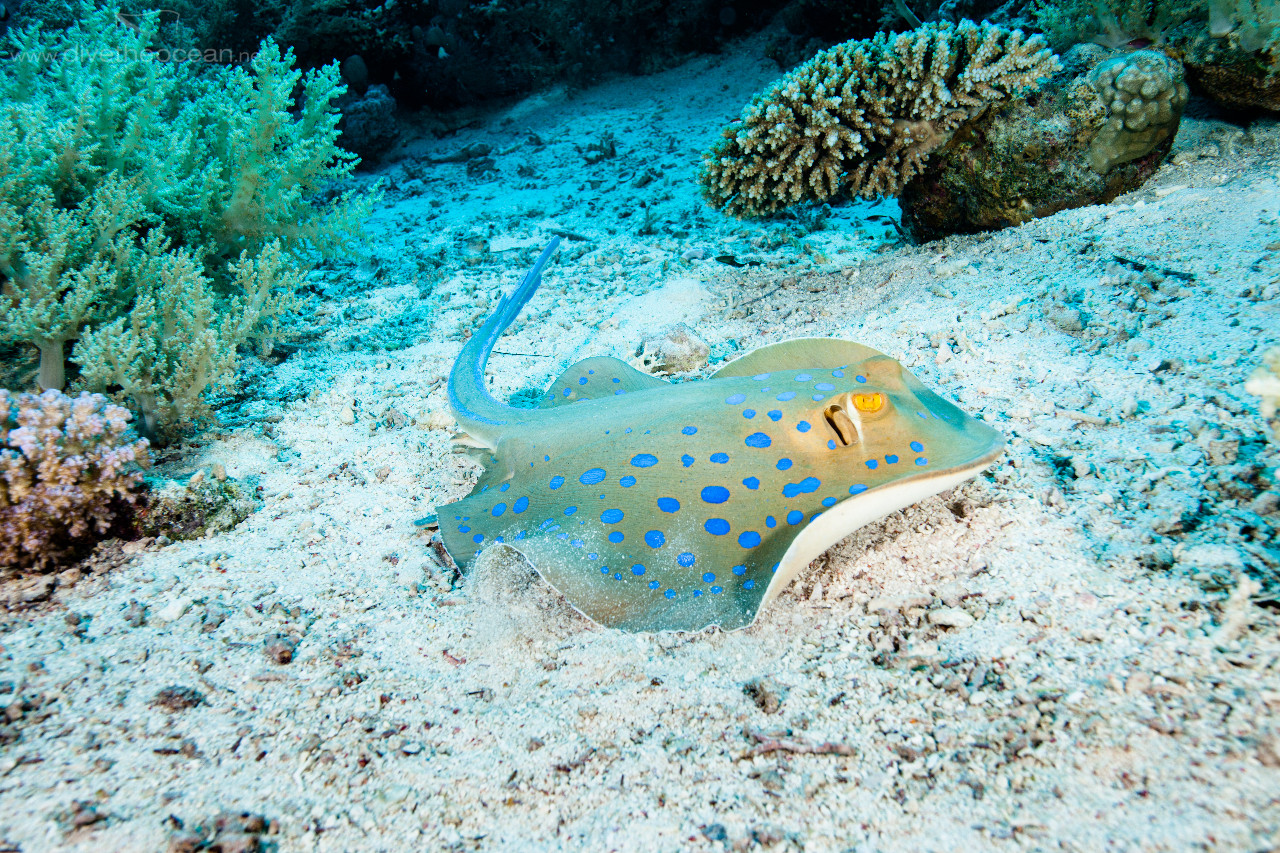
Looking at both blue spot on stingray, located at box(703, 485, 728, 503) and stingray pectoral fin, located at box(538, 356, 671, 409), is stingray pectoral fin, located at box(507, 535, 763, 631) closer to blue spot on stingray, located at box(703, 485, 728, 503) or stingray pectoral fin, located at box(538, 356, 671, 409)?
blue spot on stingray, located at box(703, 485, 728, 503)

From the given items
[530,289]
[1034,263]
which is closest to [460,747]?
[530,289]

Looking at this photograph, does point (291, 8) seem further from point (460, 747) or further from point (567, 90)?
point (460, 747)

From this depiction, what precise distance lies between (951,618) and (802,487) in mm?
662

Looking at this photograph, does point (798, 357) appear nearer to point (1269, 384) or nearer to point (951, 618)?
point (951, 618)

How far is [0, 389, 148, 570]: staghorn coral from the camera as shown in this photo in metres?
2.30

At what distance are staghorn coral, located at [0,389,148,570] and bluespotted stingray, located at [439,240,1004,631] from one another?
1458 millimetres

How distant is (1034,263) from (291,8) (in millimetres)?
11117

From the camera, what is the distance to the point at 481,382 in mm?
3359

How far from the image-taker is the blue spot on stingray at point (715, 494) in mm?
2197

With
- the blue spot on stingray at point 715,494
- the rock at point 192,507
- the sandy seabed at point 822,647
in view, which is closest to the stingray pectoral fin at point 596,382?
the sandy seabed at point 822,647

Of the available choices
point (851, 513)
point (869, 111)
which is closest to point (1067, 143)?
point (869, 111)

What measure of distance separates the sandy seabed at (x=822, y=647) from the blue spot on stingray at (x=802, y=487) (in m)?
0.39

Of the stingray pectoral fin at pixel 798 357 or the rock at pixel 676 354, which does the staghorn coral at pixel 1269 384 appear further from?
the rock at pixel 676 354

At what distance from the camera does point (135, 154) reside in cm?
403
